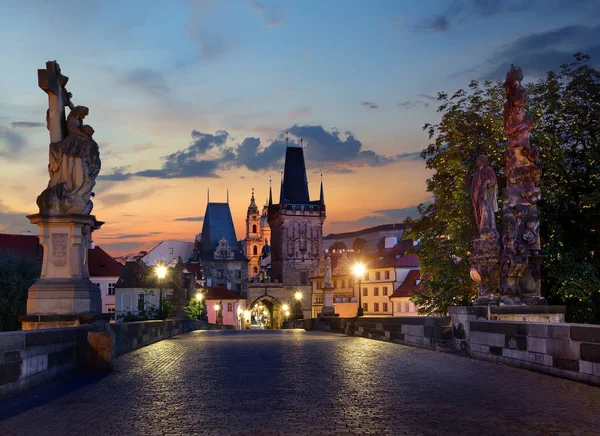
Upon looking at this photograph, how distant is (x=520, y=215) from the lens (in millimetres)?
16453

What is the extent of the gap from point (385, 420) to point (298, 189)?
14364cm

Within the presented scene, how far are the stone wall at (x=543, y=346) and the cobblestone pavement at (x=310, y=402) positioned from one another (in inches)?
9.1

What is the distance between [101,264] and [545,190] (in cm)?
7080

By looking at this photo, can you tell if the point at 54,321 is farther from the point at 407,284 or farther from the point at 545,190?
the point at 407,284

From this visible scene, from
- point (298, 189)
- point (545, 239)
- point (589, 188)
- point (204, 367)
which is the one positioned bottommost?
point (204, 367)

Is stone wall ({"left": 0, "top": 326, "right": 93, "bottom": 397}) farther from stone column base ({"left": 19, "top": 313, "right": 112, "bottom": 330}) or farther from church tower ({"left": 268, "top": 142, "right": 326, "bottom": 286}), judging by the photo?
church tower ({"left": 268, "top": 142, "right": 326, "bottom": 286})

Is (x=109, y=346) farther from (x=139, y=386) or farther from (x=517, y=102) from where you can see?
(x=517, y=102)

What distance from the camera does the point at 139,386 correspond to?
1074 centimetres

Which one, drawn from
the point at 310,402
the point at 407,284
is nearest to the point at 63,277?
the point at 310,402

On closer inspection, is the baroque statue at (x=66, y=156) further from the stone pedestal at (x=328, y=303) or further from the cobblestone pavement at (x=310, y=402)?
the stone pedestal at (x=328, y=303)

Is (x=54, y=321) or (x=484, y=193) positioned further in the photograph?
(x=484, y=193)

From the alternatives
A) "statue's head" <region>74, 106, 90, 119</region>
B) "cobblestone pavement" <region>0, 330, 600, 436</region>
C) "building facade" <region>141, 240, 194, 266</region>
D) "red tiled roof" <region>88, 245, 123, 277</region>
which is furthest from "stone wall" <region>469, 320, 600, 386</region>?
"building facade" <region>141, 240, 194, 266</region>

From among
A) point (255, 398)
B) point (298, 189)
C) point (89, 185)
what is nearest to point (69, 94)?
point (89, 185)

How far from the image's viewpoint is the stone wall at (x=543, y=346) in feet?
32.5
